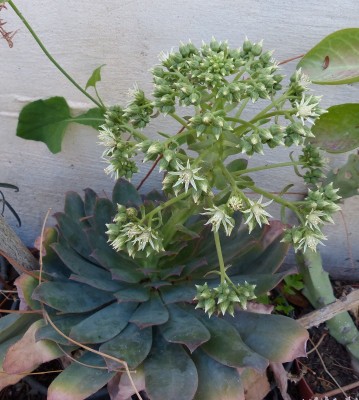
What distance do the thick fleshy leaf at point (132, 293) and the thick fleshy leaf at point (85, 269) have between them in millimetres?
27

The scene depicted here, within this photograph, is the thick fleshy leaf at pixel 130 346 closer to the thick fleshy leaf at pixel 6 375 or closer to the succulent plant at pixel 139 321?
the succulent plant at pixel 139 321

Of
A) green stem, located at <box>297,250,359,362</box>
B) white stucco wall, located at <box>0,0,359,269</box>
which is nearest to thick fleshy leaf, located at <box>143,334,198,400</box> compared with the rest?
green stem, located at <box>297,250,359,362</box>

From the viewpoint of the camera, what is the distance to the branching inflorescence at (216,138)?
2.31 ft

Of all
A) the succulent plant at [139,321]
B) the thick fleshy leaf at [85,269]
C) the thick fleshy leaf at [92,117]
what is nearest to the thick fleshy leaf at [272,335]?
the succulent plant at [139,321]

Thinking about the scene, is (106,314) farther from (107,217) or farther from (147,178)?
(147,178)

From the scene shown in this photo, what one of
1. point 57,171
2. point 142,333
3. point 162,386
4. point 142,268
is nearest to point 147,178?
point 57,171

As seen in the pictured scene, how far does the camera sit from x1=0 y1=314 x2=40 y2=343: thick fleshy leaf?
0.96 meters

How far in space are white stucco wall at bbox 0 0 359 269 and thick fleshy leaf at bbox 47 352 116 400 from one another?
1.93 ft

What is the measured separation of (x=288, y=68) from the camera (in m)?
1.07

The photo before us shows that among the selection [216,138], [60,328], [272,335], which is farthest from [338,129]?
[60,328]

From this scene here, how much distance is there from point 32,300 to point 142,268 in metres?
0.22

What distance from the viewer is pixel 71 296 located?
3.12ft

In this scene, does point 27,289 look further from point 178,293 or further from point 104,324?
point 178,293

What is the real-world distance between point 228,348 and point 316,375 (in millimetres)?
496
